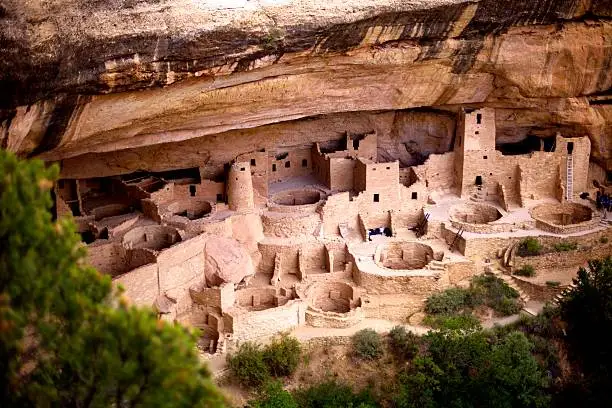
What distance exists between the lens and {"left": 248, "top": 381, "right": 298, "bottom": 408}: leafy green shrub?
11516 millimetres

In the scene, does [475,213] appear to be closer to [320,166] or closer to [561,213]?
[561,213]

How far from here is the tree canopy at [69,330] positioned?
5363 mm

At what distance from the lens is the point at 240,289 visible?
13180mm

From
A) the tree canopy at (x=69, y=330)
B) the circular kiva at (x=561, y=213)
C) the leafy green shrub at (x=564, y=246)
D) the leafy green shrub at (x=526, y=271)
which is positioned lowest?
the leafy green shrub at (x=526, y=271)

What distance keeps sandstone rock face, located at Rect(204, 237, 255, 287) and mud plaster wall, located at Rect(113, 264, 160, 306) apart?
117 centimetres

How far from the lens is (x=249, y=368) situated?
11.9 meters

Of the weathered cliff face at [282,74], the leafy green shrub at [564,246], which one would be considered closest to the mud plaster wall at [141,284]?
the weathered cliff face at [282,74]

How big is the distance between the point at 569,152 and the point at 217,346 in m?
8.40

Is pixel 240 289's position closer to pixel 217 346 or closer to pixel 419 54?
pixel 217 346

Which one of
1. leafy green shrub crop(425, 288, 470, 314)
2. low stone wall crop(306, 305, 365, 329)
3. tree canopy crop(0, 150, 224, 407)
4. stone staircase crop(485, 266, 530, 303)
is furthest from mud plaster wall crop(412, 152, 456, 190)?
tree canopy crop(0, 150, 224, 407)

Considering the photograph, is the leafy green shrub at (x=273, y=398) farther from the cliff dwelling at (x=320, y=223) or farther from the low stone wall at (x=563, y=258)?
the low stone wall at (x=563, y=258)

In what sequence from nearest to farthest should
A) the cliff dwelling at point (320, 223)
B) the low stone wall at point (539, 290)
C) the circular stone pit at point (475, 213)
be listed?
the cliff dwelling at point (320, 223) → the low stone wall at point (539, 290) → the circular stone pit at point (475, 213)

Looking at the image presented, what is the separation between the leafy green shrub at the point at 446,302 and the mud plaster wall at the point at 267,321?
7.45 ft

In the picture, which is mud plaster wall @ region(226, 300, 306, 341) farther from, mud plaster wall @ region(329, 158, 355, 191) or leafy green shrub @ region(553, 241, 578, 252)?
leafy green shrub @ region(553, 241, 578, 252)
